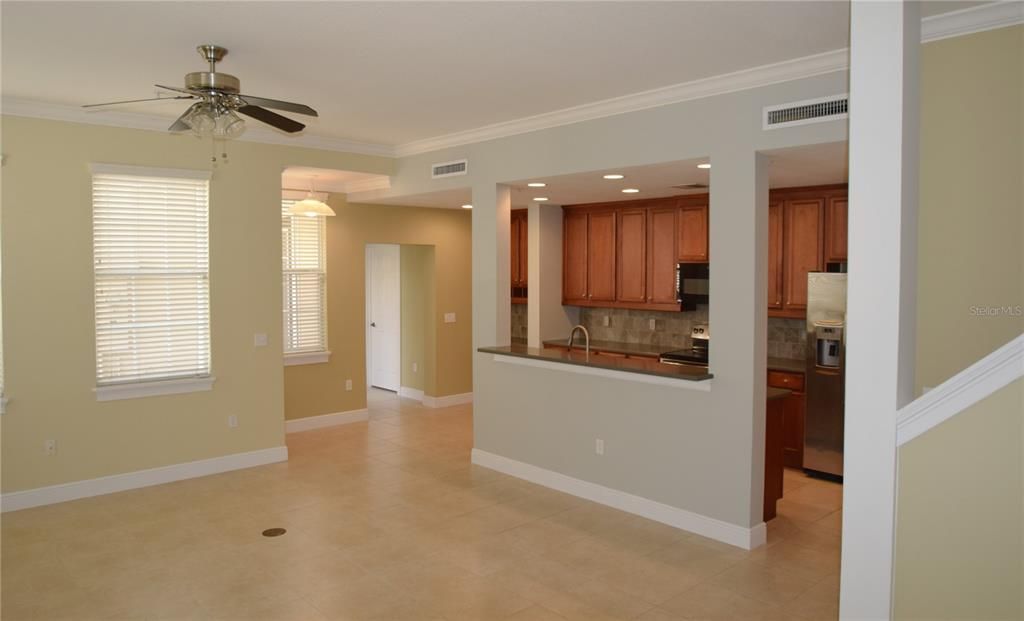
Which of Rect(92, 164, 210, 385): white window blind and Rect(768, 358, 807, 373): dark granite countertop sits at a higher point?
Rect(92, 164, 210, 385): white window blind

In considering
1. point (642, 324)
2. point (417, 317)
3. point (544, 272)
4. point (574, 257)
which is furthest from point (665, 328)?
point (417, 317)

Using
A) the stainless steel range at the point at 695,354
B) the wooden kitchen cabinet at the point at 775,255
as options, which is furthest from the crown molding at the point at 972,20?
the stainless steel range at the point at 695,354

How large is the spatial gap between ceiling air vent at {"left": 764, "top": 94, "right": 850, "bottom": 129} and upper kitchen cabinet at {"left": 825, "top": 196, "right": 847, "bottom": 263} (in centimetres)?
205

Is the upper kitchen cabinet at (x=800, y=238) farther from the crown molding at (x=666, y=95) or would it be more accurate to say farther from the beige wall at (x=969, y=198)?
the beige wall at (x=969, y=198)

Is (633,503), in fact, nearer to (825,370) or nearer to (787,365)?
(825,370)

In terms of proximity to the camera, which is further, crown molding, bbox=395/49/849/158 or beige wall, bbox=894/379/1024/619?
crown molding, bbox=395/49/849/158

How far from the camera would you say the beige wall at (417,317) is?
8.61 m

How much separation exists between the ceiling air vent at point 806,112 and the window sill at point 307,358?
5.24m

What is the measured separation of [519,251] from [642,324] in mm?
1930

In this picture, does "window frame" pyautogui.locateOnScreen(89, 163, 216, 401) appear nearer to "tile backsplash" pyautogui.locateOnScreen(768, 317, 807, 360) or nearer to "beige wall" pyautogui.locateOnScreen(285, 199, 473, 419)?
"beige wall" pyautogui.locateOnScreen(285, 199, 473, 419)

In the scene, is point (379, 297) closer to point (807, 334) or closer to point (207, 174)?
point (207, 174)

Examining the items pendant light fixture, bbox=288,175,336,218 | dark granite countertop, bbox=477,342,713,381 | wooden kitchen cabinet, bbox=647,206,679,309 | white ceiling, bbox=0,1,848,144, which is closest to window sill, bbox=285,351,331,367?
pendant light fixture, bbox=288,175,336,218

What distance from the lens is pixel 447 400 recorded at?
28.5 feet

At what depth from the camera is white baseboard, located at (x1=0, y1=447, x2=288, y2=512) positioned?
5.06m
